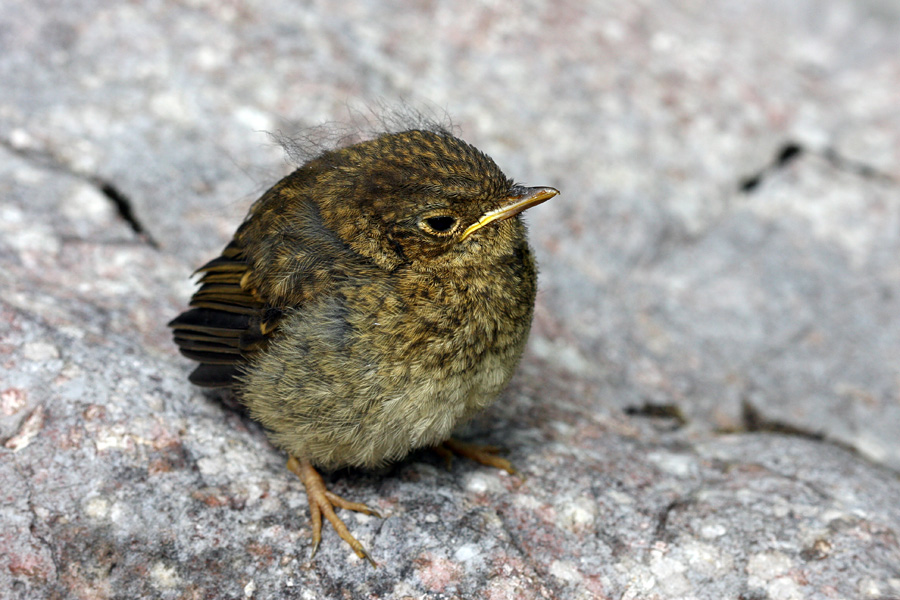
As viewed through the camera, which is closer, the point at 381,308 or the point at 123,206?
the point at 381,308

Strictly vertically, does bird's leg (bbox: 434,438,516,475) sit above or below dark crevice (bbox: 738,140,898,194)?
below

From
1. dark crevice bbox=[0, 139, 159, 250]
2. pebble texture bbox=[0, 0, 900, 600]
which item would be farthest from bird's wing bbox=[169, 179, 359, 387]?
dark crevice bbox=[0, 139, 159, 250]

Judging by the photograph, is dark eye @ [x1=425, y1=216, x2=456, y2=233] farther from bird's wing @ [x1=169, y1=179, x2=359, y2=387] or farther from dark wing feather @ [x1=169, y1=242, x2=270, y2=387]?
dark wing feather @ [x1=169, y1=242, x2=270, y2=387]

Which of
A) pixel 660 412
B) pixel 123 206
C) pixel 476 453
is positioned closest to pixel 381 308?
pixel 476 453

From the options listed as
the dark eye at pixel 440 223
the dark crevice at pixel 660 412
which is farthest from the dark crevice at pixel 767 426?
the dark eye at pixel 440 223

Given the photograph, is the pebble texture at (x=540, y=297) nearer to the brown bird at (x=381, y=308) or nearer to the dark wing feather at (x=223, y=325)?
the dark wing feather at (x=223, y=325)

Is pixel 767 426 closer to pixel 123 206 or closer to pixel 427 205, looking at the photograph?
pixel 427 205

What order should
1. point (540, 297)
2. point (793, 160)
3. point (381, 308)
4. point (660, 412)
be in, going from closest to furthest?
point (381, 308) < point (660, 412) < point (540, 297) < point (793, 160)
